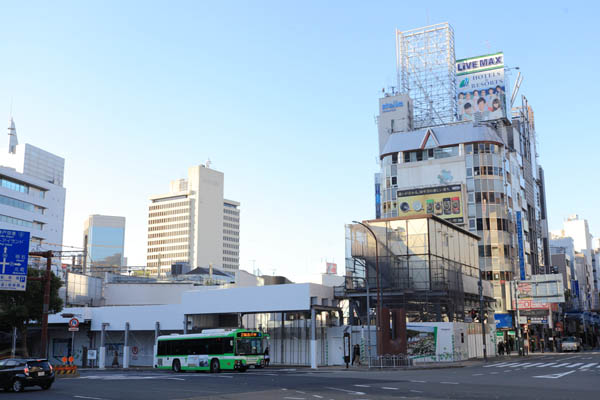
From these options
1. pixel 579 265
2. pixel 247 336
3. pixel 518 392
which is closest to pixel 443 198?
pixel 247 336

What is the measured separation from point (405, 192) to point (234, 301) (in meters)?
46.3

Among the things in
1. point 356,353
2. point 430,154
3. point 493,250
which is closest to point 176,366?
point 356,353

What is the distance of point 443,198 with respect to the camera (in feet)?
296

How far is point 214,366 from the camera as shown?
41.7 meters

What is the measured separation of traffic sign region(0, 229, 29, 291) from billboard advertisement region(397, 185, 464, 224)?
64856mm

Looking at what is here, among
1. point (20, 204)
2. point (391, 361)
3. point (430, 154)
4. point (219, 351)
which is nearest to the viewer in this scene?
point (219, 351)

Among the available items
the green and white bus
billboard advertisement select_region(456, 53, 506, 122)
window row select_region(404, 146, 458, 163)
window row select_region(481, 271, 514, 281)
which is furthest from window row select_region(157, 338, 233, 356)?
billboard advertisement select_region(456, 53, 506, 122)

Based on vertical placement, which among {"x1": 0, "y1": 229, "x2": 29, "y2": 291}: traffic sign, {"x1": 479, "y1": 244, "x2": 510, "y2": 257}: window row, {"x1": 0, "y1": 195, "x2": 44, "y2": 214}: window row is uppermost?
{"x1": 0, "y1": 195, "x2": 44, "y2": 214}: window row

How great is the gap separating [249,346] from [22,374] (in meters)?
19.3

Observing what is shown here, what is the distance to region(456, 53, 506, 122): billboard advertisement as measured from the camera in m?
101

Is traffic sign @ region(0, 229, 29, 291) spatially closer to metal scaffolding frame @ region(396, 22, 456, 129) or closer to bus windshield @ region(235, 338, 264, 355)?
bus windshield @ region(235, 338, 264, 355)

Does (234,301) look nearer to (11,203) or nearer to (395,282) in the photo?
(395,282)

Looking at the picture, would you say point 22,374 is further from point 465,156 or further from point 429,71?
point 429,71

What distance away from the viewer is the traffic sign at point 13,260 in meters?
31.9
